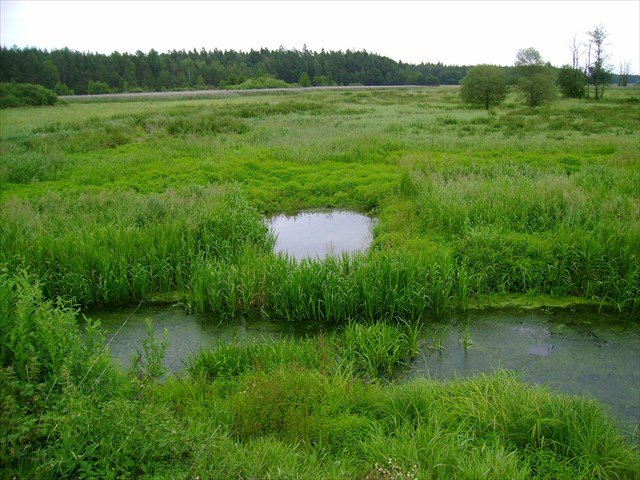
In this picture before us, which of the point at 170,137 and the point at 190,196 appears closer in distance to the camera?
the point at 190,196

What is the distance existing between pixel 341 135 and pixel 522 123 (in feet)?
34.0

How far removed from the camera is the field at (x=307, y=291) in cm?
364

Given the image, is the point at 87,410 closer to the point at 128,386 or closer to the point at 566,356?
the point at 128,386

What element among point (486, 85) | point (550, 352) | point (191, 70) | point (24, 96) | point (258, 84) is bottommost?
point (550, 352)

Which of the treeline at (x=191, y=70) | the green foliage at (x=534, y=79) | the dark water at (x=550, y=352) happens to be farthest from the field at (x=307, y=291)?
the treeline at (x=191, y=70)

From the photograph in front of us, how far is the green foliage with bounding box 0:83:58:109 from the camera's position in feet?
146

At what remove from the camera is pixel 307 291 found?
24.8 ft

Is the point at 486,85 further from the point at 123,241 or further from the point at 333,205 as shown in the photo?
the point at 123,241

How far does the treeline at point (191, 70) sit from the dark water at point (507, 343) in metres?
75.5

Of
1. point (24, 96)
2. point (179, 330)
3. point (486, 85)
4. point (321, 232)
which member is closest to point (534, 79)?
point (486, 85)

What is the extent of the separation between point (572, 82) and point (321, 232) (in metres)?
54.0

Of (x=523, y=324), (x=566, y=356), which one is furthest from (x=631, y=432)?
(x=523, y=324)

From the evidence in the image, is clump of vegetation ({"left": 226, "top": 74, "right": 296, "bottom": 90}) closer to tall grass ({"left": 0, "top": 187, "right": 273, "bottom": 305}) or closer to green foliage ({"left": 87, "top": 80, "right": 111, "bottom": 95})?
green foliage ({"left": 87, "top": 80, "right": 111, "bottom": 95})

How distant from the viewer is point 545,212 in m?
10.0
